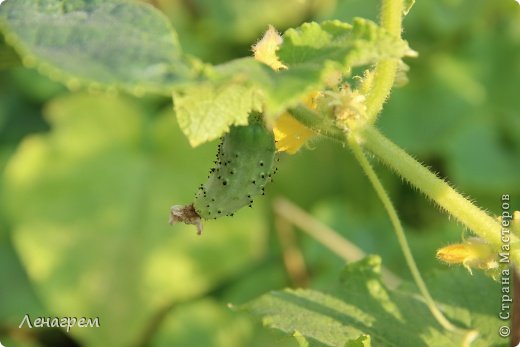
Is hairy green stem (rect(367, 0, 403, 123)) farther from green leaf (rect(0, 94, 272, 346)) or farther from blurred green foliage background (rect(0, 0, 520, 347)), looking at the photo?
green leaf (rect(0, 94, 272, 346))

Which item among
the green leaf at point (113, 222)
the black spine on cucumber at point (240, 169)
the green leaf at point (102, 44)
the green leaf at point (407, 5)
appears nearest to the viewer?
the green leaf at point (102, 44)

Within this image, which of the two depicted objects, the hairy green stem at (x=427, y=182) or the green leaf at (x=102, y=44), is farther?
the hairy green stem at (x=427, y=182)

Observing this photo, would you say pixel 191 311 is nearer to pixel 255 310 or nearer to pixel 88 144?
pixel 88 144

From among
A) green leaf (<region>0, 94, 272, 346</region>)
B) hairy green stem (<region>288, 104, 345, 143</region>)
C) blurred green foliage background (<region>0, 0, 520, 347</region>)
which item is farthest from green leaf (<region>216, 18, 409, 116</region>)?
green leaf (<region>0, 94, 272, 346</region>)

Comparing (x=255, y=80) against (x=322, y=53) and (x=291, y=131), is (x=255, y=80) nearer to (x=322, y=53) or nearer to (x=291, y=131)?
(x=322, y=53)

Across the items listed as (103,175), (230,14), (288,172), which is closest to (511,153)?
(288,172)

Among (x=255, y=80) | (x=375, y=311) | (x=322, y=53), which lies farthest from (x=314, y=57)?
(x=375, y=311)

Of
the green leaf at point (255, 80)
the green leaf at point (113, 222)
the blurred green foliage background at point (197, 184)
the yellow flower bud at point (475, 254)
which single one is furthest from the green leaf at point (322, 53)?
the green leaf at point (113, 222)

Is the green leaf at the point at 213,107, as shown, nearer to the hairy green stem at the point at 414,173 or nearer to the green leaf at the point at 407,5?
the hairy green stem at the point at 414,173
